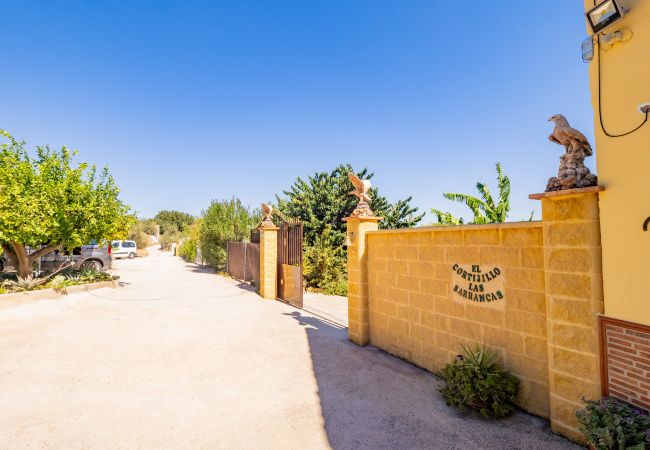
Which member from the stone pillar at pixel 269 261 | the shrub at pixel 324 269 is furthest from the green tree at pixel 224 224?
the stone pillar at pixel 269 261

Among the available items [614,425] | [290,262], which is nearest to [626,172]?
[614,425]

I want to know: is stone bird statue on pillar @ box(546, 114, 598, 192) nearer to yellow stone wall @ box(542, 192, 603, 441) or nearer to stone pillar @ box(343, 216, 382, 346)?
yellow stone wall @ box(542, 192, 603, 441)

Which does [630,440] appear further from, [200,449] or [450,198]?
[450,198]

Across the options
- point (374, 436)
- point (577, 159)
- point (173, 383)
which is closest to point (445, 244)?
point (577, 159)

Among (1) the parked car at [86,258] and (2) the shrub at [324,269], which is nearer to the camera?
(2) the shrub at [324,269]

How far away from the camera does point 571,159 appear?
3383 mm

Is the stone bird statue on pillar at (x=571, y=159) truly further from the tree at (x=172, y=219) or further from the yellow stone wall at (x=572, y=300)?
the tree at (x=172, y=219)

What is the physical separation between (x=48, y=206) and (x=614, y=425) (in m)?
13.8

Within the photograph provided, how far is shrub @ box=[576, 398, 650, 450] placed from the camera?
2639 millimetres

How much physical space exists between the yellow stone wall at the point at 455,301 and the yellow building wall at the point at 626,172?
799 mm

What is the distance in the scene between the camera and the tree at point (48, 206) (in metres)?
9.96

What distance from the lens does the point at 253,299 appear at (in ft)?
37.6

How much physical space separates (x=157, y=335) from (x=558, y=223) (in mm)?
7671

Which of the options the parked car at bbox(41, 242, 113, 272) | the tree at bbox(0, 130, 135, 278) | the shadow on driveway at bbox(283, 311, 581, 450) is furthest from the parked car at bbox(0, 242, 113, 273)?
the shadow on driveway at bbox(283, 311, 581, 450)
